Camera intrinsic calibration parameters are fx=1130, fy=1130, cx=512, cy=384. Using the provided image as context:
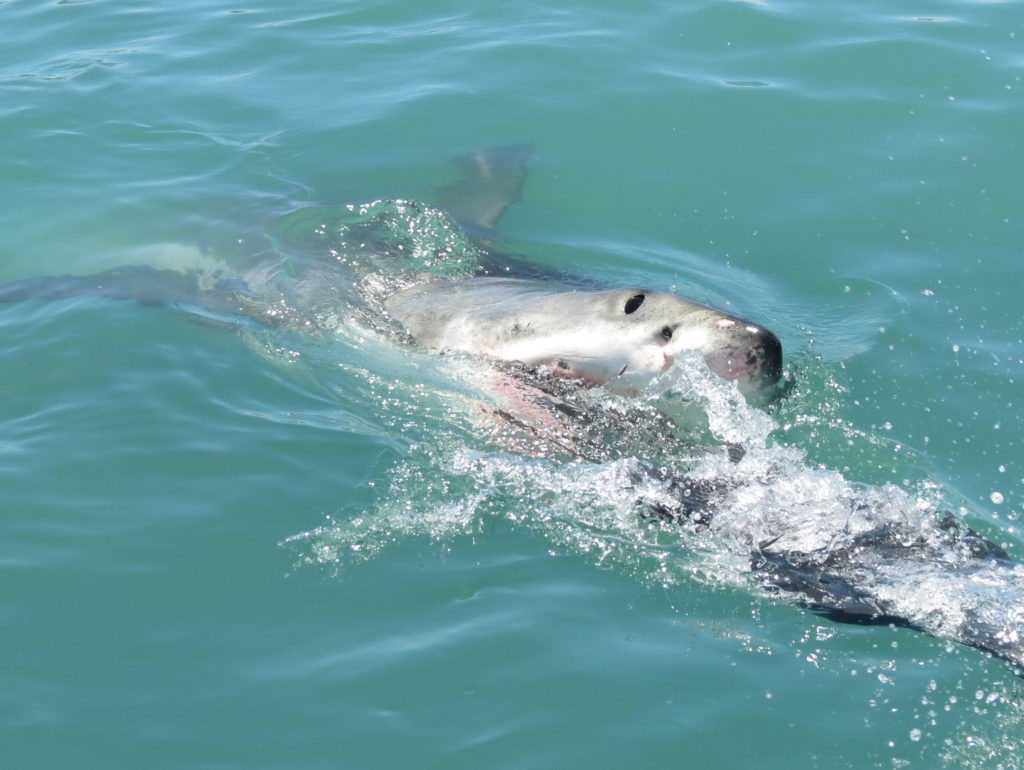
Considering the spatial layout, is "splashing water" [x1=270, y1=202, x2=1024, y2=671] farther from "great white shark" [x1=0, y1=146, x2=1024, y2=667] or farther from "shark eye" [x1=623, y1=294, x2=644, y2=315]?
"shark eye" [x1=623, y1=294, x2=644, y2=315]

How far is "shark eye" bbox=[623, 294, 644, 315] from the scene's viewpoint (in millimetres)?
5301

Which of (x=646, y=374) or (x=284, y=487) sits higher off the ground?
(x=646, y=374)

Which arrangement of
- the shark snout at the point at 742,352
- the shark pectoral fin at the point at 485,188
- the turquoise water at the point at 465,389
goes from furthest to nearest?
the shark pectoral fin at the point at 485,188 < the shark snout at the point at 742,352 < the turquoise water at the point at 465,389

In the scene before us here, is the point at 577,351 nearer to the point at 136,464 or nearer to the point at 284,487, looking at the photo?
the point at 284,487

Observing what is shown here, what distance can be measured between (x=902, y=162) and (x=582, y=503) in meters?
5.19

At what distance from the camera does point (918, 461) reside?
18.8ft

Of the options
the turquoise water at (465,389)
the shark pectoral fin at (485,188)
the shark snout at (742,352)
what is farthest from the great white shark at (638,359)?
the shark pectoral fin at (485,188)

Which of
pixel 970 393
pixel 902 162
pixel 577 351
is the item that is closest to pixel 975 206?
pixel 902 162

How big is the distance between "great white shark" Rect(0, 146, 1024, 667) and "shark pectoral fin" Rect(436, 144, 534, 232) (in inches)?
48.1

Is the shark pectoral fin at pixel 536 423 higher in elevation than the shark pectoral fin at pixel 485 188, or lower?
lower

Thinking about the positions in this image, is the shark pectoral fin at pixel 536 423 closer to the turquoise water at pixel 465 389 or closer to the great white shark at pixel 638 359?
the great white shark at pixel 638 359

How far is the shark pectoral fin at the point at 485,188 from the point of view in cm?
862

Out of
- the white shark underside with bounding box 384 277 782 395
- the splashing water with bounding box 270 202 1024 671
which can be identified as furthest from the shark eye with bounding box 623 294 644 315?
the splashing water with bounding box 270 202 1024 671

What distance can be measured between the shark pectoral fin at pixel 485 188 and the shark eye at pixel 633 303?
3.30 meters
